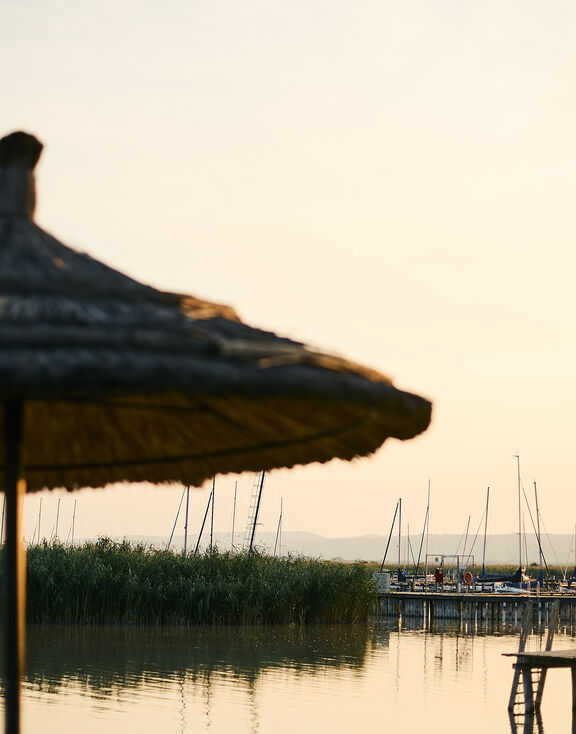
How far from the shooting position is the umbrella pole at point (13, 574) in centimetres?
461

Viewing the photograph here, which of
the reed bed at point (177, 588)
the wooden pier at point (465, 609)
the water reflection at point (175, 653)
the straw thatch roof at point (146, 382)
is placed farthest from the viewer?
the wooden pier at point (465, 609)

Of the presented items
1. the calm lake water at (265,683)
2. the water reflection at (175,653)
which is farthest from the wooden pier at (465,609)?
the water reflection at (175,653)

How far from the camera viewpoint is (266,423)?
548cm

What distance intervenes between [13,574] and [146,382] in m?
1.38

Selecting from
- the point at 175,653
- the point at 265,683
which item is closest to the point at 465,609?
the point at 175,653

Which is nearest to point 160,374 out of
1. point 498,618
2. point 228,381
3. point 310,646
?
point 228,381

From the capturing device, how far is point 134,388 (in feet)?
12.7

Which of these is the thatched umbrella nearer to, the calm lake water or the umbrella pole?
the umbrella pole

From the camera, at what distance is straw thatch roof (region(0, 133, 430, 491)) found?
3873 mm

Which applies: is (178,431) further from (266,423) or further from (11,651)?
(11,651)

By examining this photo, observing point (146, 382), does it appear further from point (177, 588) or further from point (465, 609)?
point (465, 609)

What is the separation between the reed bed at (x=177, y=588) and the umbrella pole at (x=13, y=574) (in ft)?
84.2

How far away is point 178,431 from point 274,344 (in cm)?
193

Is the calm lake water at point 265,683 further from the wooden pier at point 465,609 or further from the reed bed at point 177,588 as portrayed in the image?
the wooden pier at point 465,609
